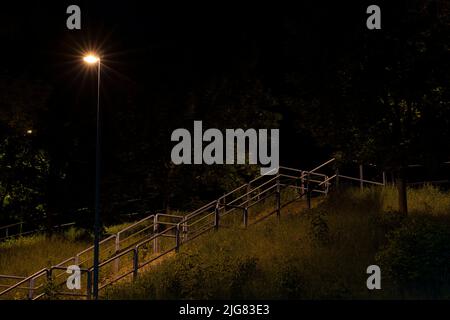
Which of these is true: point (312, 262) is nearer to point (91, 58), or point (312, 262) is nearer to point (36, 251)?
point (91, 58)

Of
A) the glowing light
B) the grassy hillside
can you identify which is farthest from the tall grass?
the glowing light

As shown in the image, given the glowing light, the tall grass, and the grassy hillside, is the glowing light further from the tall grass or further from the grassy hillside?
the tall grass

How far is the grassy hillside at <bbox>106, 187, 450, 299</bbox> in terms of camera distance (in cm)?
1692

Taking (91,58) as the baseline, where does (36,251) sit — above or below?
below

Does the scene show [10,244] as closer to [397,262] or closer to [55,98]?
[55,98]

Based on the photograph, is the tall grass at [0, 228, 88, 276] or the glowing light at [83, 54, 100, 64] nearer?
the glowing light at [83, 54, 100, 64]

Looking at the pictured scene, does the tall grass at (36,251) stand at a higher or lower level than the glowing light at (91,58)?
lower

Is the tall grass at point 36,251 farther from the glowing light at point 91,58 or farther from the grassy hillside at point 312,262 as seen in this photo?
the glowing light at point 91,58

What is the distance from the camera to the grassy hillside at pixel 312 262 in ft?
55.5

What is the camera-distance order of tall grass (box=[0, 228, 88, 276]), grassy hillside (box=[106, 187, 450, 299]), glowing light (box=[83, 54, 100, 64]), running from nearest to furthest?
grassy hillside (box=[106, 187, 450, 299])
glowing light (box=[83, 54, 100, 64])
tall grass (box=[0, 228, 88, 276])

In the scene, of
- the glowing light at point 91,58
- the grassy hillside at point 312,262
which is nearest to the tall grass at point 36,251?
the grassy hillside at point 312,262

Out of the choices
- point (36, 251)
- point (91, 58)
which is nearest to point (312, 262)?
point (91, 58)

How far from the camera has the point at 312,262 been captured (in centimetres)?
1862
